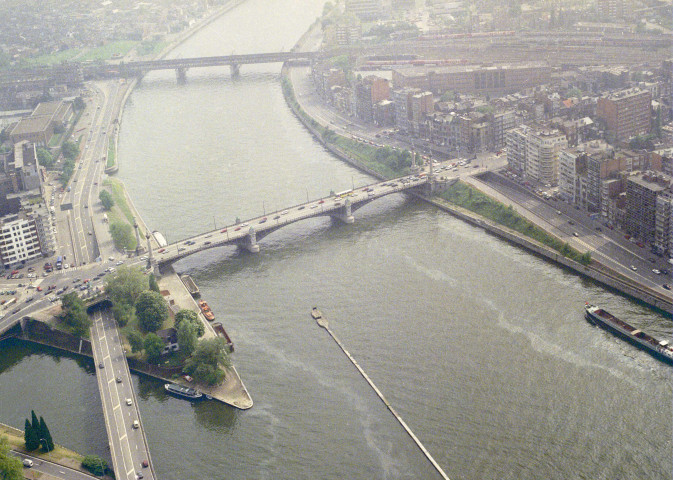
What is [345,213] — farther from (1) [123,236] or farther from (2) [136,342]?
(2) [136,342]

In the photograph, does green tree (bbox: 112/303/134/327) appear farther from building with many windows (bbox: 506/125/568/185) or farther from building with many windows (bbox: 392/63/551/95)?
building with many windows (bbox: 392/63/551/95)

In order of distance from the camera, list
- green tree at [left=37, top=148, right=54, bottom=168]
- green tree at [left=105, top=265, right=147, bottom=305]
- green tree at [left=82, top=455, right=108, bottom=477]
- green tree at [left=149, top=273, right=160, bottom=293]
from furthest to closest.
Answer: green tree at [left=37, top=148, right=54, bottom=168], green tree at [left=149, top=273, right=160, bottom=293], green tree at [left=105, top=265, right=147, bottom=305], green tree at [left=82, top=455, right=108, bottom=477]

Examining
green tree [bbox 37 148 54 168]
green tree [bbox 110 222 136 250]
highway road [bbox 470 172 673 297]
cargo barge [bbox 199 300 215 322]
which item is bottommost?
cargo barge [bbox 199 300 215 322]

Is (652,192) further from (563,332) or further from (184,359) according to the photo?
(184,359)

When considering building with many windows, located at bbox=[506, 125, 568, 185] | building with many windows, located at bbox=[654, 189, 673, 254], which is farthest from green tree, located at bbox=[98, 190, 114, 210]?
building with many windows, located at bbox=[654, 189, 673, 254]

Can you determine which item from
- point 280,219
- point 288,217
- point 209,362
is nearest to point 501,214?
point 288,217

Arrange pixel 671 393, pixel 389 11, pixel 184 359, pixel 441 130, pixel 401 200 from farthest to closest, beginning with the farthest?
pixel 389 11, pixel 441 130, pixel 401 200, pixel 184 359, pixel 671 393

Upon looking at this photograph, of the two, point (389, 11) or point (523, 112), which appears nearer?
point (523, 112)

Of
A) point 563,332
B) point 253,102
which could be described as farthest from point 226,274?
point 253,102
